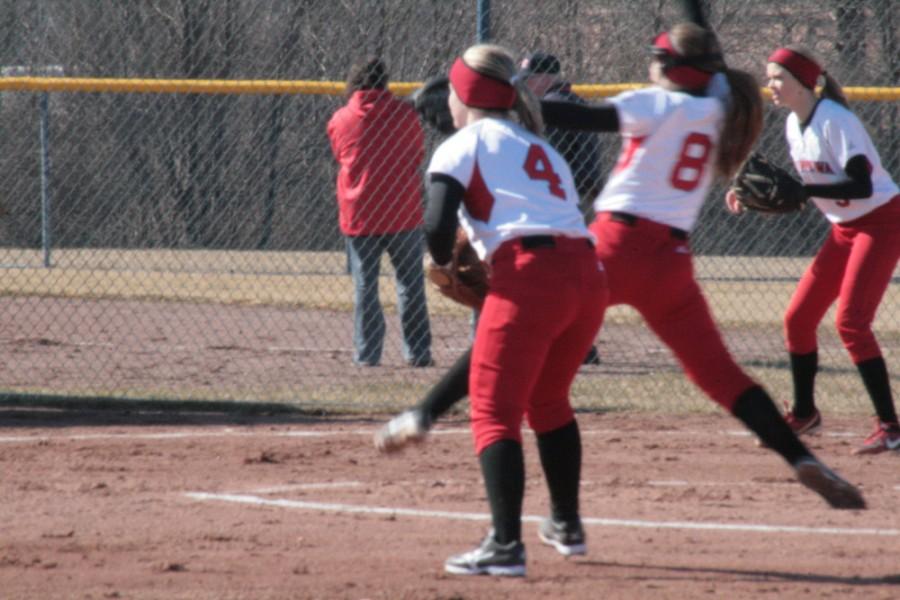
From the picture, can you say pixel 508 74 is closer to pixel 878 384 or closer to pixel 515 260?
pixel 515 260

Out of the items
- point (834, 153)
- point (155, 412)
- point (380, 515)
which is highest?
point (834, 153)

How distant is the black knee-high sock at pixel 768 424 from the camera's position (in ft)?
18.6

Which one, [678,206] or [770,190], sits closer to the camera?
[678,206]

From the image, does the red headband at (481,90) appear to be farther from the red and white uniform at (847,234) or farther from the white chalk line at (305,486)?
the red and white uniform at (847,234)

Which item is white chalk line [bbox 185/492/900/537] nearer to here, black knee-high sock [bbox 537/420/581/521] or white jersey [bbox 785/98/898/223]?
black knee-high sock [bbox 537/420/581/521]

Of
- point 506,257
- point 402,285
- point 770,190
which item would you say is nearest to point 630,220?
point 506,257

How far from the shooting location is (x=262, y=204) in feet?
47.9

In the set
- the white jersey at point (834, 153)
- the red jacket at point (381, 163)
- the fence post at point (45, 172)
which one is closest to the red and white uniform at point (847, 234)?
the white jersey at point (834, 153)

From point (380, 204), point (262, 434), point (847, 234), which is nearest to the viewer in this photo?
point (847, 234)

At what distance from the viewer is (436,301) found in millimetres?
15383

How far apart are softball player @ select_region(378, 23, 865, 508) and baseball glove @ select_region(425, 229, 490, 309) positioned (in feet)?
1.52

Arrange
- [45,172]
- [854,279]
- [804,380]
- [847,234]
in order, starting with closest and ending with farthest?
1. [854,279]
2. [847,234]
3. [804,380]
4. [45,172]

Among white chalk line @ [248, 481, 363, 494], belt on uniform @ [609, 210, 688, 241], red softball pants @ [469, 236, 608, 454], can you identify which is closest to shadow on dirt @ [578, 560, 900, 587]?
red softball pants @ [469, 236, 608, 454]

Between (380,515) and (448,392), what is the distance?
873mm
